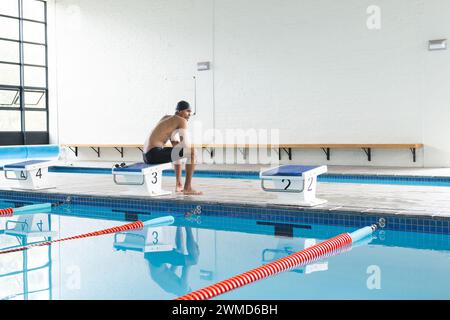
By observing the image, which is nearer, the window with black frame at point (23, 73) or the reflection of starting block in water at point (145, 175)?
the reflection of starting block in water at point (145, 175)

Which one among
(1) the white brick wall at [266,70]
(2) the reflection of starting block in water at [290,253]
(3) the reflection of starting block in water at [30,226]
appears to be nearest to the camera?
(2) the reflection of starting block in water at [290,253]

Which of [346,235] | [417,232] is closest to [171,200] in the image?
[346,235]

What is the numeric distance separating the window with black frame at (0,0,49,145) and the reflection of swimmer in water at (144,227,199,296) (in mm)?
10468

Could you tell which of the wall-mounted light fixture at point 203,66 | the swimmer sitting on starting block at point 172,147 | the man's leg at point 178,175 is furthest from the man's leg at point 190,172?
the wall-mounted light fixture at point 203,66

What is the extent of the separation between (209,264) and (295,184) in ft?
5.29

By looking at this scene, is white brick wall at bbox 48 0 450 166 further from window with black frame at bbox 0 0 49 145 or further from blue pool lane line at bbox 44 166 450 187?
blue pool lane line at bbox 44 166 450 187

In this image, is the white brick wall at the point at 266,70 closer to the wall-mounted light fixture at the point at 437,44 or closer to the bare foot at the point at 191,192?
the wall-mounted light fixture at the point at 437,44

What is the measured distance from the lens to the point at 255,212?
559 cm

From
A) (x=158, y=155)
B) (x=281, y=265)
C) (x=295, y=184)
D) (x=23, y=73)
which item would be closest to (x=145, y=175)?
(x=158, y=155)

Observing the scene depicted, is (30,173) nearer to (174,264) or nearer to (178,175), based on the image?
(178,175)

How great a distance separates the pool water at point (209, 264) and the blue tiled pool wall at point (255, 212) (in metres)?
0.06

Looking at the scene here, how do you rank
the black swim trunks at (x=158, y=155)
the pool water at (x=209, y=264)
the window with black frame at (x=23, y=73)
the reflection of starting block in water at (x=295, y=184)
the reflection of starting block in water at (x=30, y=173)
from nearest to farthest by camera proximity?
the pool water at (x=209, y=264)
the reflection of starting block in water at (x=295, y=184)
the black swim trunks at (x=158, y=155)
the reflection of starting block in water at (x=30, y=173)
the window with black frame at (x=23, y=73)

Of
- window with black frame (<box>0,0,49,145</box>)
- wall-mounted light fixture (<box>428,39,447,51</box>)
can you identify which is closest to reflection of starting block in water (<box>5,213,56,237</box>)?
wall-mounted light fixture (<box>428,39,447,51</box>)

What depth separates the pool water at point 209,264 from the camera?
337 cm
